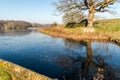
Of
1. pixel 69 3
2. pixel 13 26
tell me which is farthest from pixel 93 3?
pixel 13 26

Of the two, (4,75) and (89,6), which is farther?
(89,6)

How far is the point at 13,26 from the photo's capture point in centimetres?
11844

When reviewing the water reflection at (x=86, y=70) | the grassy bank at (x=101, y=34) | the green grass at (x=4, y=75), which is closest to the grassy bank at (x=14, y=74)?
the green grass at (x=4, y=75)

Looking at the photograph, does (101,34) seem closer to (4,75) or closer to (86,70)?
(86,70)

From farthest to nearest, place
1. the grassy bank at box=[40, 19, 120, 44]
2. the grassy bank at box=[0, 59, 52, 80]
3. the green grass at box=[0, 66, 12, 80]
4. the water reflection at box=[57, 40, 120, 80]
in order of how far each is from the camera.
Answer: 1. the grassy bank at box=[40, 19, 120, 44]
2. the water reflection at box=[57, 40, 120, 80]
3. the grassy bank at box=[0, 59, 52, 80]
4. the green grass at box=[0, 66, 12, 80]

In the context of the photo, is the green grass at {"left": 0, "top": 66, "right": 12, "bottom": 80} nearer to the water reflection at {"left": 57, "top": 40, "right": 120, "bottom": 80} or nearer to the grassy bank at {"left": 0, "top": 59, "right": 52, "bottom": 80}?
the grassy bank at {"left": 0, "top": 59, "right": 52, "bottom": 80}

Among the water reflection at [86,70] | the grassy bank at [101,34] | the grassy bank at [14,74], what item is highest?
the grassy bank at [14,74]

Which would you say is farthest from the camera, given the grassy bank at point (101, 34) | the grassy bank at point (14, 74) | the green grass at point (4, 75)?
the grassy bank at point (101, 34)

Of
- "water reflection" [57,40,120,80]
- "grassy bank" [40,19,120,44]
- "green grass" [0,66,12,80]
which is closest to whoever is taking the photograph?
"green grass" [0,66,12,80]

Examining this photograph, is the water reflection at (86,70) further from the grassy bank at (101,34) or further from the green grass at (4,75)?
the grassy bank at (101,34)

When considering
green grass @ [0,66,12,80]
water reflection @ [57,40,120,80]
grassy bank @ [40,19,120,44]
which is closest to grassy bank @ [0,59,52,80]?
green grass @ [0,66,12,80]

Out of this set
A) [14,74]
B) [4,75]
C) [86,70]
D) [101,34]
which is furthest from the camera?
[101,34]

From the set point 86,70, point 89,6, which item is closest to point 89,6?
point 89,6

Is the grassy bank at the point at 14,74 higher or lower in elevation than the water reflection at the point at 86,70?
higher
